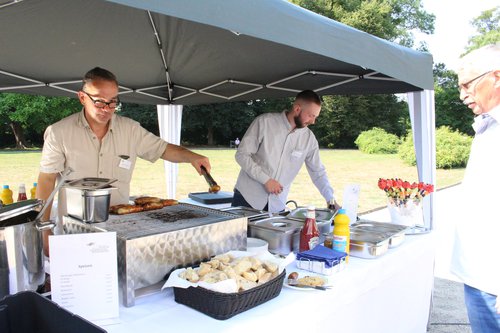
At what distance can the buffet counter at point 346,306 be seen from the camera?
3.55ft

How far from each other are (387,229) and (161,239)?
4.27ft

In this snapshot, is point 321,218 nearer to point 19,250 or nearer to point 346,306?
point 346,306

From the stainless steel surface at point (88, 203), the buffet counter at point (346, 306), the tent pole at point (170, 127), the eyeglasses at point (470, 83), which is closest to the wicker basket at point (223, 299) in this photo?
the buffet counter at point (346, 306)

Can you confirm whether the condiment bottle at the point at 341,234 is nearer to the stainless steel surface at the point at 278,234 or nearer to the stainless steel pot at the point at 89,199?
the stainless steel surface at the point at 278,234

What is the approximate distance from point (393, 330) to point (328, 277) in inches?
31.2

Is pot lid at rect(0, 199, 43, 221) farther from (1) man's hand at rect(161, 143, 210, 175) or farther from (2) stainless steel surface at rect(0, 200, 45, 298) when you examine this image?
(1) man's hand at rect(161, 143, 210, 175)

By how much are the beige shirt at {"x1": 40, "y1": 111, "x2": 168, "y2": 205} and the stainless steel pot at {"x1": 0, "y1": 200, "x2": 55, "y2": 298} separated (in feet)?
3.09

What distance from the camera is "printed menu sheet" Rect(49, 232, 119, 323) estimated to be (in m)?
0.99

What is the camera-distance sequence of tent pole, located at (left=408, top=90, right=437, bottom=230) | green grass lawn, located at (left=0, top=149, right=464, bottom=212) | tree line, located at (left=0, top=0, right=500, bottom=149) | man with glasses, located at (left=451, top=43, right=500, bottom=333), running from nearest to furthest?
man with glasses, located at (left=451, top=43, right=500, bottom=333) → tent pole, located at (left=408, top=90, right=437, bottom=230) → green grass lawn, located at (left=0, top=149, right=464, bottom=212) → tree line, located at (left=0, top=0, right=500, bottom=149)

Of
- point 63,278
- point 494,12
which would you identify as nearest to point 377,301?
point 63,278

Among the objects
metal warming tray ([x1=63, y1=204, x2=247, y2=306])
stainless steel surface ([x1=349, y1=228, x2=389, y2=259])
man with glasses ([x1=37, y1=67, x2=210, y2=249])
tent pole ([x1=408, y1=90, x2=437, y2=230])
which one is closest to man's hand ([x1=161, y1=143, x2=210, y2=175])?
man with glasses ([x1=37, y1=67, x2=210, y2=249])

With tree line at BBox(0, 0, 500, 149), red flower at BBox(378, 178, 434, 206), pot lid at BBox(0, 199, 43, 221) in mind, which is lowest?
red flower at BBox(378, 178, 434, 206)

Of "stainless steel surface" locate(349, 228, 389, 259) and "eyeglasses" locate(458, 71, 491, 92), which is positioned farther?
"stainless steel surface" locate(349, 228, 389, 259)

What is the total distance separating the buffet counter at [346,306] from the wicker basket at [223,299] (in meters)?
0.02
